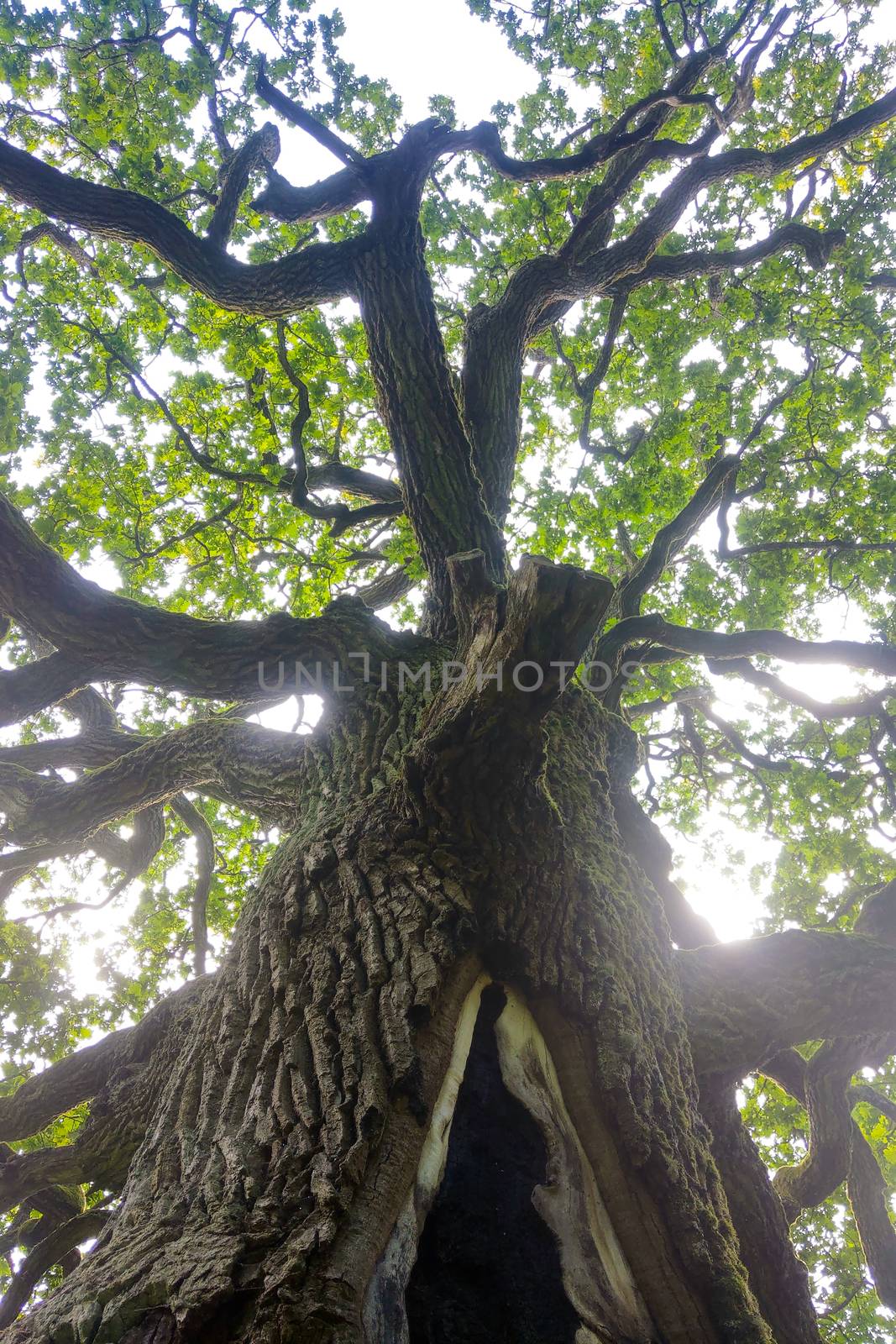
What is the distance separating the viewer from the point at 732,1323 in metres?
1.92

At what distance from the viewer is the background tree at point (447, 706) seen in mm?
2072

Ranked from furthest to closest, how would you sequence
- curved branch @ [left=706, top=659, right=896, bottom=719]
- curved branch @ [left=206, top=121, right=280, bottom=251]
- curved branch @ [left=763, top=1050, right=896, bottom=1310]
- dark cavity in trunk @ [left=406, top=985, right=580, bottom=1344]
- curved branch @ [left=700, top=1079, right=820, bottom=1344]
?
curved branch @ [left=706, top=659, right=896, bottom=719]
curved branch @ [left=206, top=121, right=280, bottom=251]
curved branch @ [left=763, top=1050, right=896, bottom=1310]
curved branch @ [left=700, top=1079, right=820, bottom=1344]
dark cavity in trunk @ [left=406, top=985, right=580, bottom=1344]

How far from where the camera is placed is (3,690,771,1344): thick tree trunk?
1.71 metres

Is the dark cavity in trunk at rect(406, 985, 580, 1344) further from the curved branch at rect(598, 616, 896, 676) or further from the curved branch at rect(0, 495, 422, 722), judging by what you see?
the curved branch at rect(598, 616, 896, 676)

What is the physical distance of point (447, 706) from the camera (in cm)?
310

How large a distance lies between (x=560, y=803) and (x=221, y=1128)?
6.81ft

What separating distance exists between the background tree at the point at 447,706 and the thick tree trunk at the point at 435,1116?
0.05 feet

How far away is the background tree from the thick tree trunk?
2cm

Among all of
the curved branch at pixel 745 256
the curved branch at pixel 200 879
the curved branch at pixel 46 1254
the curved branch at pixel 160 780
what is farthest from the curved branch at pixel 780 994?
the curved branch at pixel 745 256

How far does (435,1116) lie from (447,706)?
156cm

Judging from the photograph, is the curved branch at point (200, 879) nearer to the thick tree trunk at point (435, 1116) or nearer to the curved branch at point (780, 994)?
the thick tree trunk at point (435, 1116)

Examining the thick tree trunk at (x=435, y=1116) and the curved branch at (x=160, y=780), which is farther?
the curved branch at (x=160, y=780)

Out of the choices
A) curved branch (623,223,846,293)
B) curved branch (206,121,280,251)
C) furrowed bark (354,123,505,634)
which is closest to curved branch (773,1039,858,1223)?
furrowed bark (354,123,505,634)

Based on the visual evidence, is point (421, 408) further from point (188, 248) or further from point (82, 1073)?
point (82, 1073)
